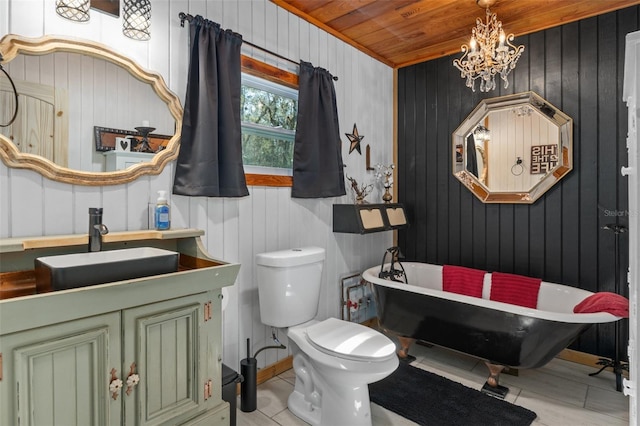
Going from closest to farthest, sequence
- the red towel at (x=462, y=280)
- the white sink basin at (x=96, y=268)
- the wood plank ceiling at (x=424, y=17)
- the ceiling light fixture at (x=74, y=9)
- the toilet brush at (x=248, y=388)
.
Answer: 1. the white sink basin at (x=96, y=268)
2. the ceiling light fixture at (x=74, y=9)
3. the toilet brush at (x=248, y=388)
4. the wood plank ceiling at (x=424, y=17)
5. the red towel at (x=462, y=280)

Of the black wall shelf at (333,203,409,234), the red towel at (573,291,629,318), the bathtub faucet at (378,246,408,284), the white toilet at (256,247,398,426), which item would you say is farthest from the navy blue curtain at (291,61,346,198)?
the red towel at (573,291,629,318)

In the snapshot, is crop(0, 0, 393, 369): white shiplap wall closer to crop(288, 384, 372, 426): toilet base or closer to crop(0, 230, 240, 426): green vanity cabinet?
crop(0, 230, 240, 426): green vanity cabinet

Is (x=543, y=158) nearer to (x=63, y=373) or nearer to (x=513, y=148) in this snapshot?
(x=513, y=148)

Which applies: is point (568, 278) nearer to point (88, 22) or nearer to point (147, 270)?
point (147, 270)

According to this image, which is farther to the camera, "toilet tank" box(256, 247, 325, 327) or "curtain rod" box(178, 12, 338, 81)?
"toilet tank" box(256, 247, 325, 327)

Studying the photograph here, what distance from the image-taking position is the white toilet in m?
1.85

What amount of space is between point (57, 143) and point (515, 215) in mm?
3182

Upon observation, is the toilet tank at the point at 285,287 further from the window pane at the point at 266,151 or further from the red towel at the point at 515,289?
the red towel at the point at 515,289

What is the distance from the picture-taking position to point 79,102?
5.53ft

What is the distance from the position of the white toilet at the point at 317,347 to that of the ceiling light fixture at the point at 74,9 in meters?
1.48

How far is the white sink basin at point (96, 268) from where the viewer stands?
→ 1254 mm

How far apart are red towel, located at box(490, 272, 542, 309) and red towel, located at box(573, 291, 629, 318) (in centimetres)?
42

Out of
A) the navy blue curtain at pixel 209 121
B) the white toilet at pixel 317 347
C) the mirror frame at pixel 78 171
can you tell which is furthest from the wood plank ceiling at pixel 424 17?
the white toilet at pixel 317 347

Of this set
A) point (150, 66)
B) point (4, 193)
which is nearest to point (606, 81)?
point (150, 66)
